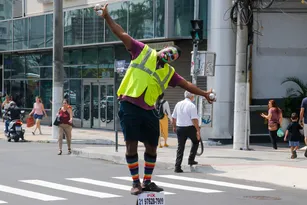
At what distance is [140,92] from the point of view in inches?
304

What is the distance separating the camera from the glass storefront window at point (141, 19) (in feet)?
92.6

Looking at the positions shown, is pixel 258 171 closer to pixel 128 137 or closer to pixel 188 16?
pixel 128 137

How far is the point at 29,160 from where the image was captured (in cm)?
1927

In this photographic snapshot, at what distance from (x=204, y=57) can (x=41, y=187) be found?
7521 millimetres

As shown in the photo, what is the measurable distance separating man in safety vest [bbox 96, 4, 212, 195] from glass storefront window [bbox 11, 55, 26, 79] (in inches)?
1295

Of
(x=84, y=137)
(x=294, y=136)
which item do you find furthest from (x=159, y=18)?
(x=294, y=136)

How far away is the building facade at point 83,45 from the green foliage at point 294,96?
3.36 metres

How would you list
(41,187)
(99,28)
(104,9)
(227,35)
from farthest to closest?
(99,28)
(227,35)
(41,187)
(104,9)

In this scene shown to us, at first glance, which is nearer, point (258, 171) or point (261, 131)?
point (258, 171)

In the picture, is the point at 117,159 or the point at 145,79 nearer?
the point at 145,79

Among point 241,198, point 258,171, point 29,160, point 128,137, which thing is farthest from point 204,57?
point 128,137

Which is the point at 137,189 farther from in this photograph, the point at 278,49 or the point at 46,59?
the point at 46,59

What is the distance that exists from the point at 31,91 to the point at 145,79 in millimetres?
32319

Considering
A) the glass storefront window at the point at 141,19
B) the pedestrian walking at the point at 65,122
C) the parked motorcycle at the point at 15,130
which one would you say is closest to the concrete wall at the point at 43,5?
the glass storefront window at the point at 141,19
